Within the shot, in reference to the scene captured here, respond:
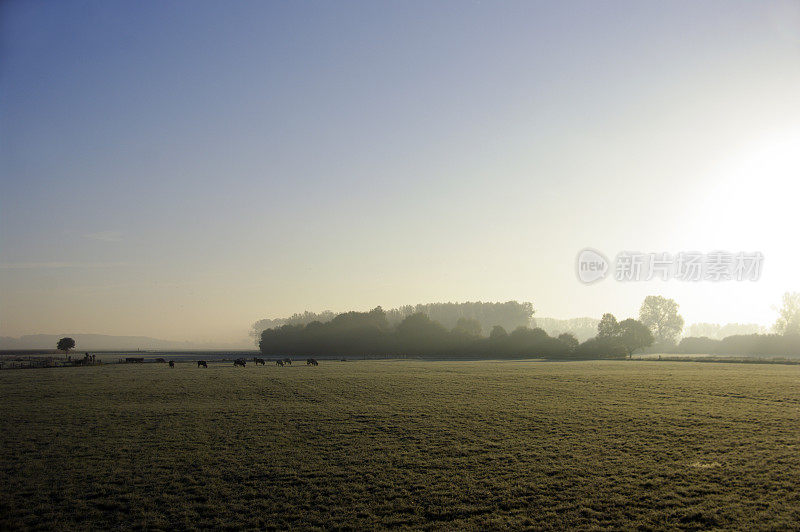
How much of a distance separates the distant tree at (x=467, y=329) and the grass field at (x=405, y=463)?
3968 inches

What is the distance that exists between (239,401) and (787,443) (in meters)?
30.7

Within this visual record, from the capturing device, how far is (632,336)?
114312 mm

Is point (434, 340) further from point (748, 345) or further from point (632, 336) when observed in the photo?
point (748, 345)

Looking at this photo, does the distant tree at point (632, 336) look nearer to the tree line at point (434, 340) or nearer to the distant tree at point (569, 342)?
the tree line at point (434, 340)

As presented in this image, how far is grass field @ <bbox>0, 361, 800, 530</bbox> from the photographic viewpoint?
12.8 meters

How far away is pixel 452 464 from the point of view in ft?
55.5

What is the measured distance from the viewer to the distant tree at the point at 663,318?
162 m

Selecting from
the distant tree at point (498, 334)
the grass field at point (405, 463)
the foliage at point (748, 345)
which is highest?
the distant tree at point (498, 334)

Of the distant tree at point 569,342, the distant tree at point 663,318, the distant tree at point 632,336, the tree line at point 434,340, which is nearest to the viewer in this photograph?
the distant tree at point 632,336

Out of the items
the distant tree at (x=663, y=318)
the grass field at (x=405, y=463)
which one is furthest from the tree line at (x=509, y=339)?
the grass field at (x=405, y=463)

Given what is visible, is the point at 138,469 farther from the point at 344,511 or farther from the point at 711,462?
the point at 711,462

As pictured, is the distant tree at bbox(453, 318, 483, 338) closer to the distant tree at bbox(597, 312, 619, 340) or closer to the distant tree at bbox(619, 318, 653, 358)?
the distant tree at bbox(597, 312, 619, 340)

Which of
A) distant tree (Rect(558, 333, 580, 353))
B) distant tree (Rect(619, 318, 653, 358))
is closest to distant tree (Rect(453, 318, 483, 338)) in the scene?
distant tree (Rect(558, 333, 580, 353))

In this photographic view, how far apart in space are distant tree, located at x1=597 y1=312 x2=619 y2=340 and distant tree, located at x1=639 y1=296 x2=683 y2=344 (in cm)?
5283
